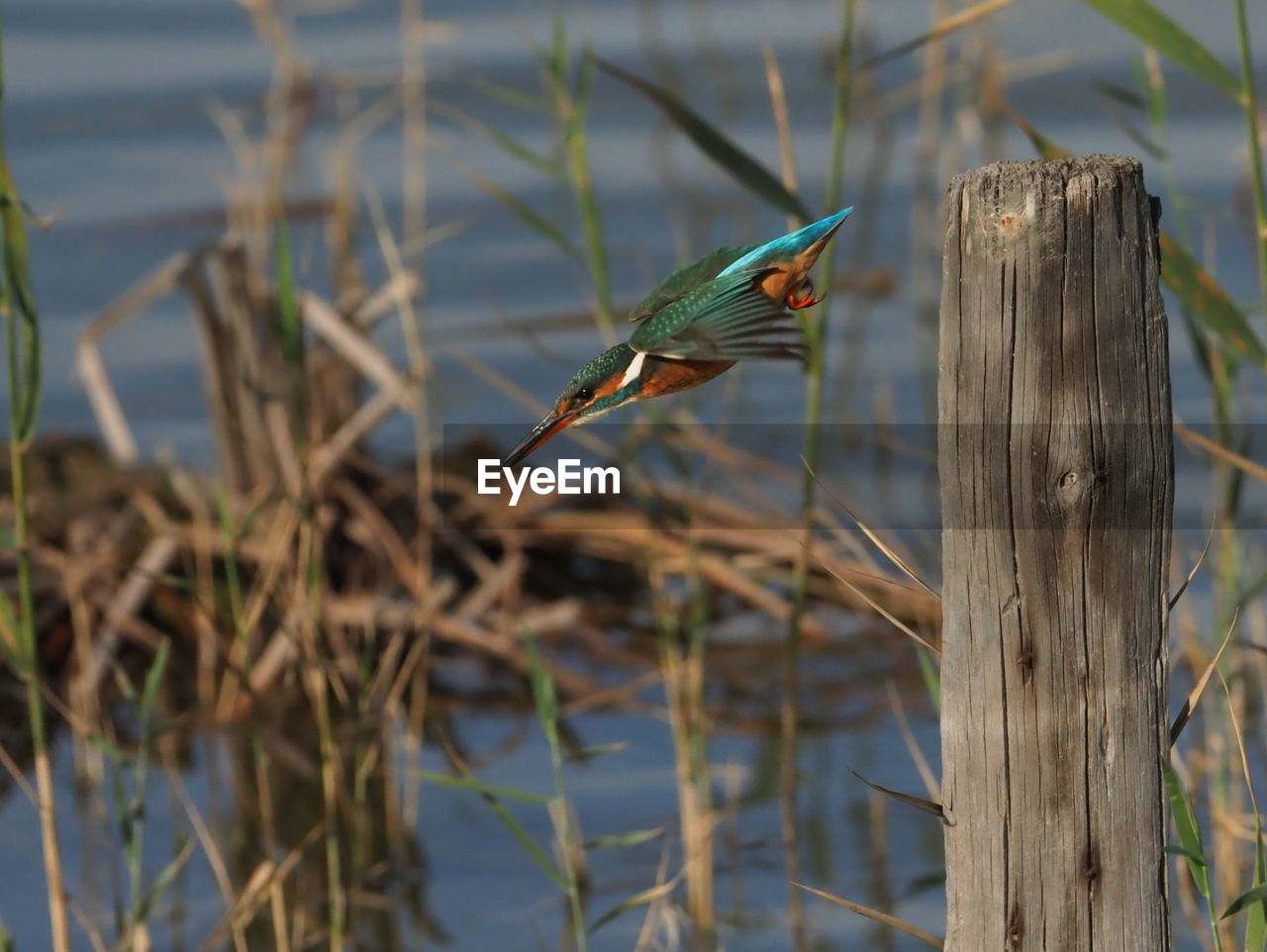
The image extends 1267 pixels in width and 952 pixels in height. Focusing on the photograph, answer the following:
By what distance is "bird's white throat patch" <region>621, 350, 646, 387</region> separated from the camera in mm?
1024

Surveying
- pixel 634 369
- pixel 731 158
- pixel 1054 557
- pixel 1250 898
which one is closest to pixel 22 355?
pixel 731 158

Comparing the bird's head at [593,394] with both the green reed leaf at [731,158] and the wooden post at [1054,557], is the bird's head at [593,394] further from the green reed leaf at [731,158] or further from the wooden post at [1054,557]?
the green reed leaf at [731,158]

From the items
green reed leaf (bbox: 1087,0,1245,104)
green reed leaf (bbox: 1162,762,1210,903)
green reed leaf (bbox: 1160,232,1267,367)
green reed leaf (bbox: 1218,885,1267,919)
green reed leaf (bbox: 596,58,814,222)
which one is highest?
green reed leaf (bbox: 1087,0,1245,104)

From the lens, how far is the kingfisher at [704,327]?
0.94m

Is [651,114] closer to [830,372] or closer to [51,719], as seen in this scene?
[830,372]

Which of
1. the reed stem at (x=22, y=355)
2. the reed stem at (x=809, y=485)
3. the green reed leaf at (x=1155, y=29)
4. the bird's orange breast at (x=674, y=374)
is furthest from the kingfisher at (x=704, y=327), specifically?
the reed stem at (x=22, y=355)

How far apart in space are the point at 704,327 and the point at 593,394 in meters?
0.11

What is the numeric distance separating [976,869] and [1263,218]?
35.4 inches

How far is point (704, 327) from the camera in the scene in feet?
3.16

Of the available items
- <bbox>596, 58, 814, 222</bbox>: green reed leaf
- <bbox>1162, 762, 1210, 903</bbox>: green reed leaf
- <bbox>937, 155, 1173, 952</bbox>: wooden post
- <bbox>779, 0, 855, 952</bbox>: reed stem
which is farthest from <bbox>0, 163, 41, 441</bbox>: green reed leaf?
<bbox>1162, 762, 1210, 903</bbox>: green reed leaf

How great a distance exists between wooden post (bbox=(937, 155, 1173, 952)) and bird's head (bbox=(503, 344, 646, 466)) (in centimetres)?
61

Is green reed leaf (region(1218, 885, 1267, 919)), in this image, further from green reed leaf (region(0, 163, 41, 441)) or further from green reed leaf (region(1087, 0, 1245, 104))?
green reed leaf (region(0, 163, 41, 441))

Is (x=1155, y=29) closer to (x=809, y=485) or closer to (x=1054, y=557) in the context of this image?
(x=1054, y=557)

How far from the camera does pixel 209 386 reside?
4.25 m
